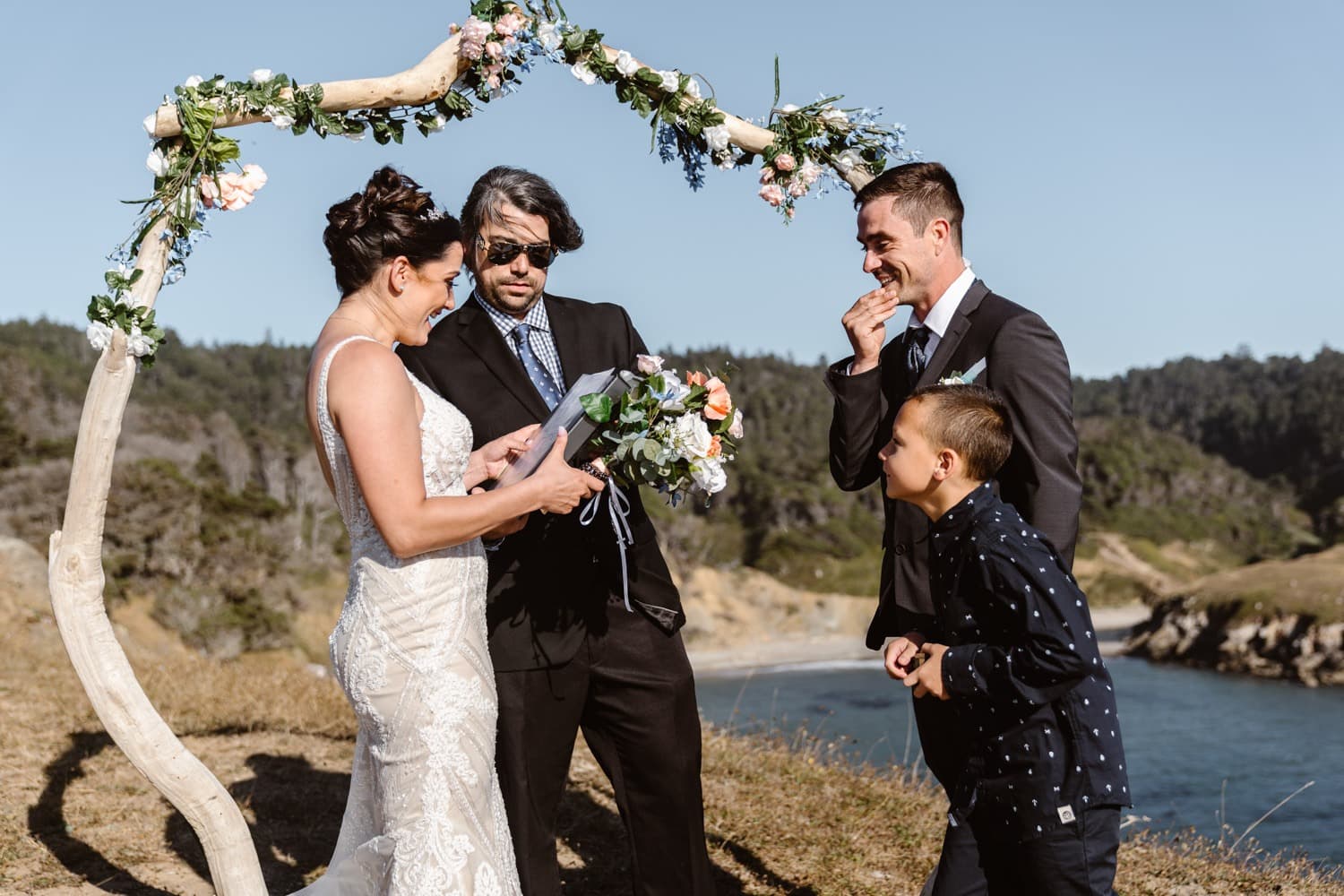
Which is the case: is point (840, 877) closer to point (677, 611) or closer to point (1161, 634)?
point (677, 611)

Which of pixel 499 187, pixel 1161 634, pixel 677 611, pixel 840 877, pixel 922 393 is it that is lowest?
pixel 1161 634

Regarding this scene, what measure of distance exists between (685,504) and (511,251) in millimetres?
27314

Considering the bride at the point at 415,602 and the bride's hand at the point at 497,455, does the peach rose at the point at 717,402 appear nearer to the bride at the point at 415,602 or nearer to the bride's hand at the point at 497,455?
the bride at the point at 415,602

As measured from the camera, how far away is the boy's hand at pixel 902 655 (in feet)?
10.8

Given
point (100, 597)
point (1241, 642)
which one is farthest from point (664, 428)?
point (1241, 642)

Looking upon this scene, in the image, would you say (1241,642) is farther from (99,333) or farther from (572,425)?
(99,333)

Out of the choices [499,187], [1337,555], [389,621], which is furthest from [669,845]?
[1337,555]

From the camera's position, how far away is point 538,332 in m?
4.36

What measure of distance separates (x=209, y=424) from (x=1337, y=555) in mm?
55114

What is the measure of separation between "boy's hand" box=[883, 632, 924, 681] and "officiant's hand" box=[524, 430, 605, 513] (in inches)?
39.4

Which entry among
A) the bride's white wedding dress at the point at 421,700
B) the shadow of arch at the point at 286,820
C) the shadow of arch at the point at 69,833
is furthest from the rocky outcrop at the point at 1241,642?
the bride's white wedding dress at the point at 421,700

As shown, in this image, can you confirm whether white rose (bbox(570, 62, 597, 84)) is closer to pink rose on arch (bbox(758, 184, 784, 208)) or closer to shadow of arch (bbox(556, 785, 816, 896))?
pink rose on arch (bbox(758, 184, 784, 208))

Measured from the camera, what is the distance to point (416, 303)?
3641 mm

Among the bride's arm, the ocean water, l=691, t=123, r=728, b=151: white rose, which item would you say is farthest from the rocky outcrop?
the bride's arm
